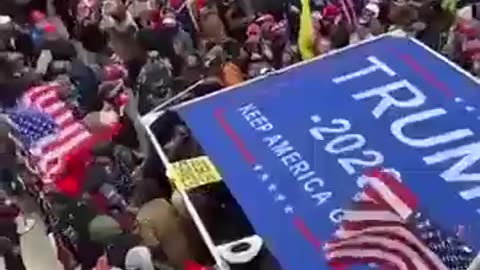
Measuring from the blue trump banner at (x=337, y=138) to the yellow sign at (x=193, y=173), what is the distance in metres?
0.05

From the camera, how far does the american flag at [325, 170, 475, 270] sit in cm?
479

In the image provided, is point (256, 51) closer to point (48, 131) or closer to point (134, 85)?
point (134, 85)

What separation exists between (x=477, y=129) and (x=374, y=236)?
0.89 meters

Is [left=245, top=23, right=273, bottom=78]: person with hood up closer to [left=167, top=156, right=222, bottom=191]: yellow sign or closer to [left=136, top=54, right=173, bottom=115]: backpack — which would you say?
[left=136, top=54, right=173, bottom=115]: backpack

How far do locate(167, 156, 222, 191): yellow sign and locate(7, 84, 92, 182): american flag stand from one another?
47.5 inches

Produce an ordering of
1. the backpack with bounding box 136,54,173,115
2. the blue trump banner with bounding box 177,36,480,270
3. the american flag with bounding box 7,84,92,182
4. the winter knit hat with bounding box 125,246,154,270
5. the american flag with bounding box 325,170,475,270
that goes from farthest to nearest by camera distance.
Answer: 1. the backpack with bounding box 136,54,173,115
2. the american flag with bounding box 7,84,92,182
3. the winter knit hat with bounding box 125,246,154,270
4. the blue trump banner with bounding box 177,36,480,270
5. the american flag with bounding box 325,170,475,270

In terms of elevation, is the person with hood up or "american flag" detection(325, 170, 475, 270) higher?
the person with hood up

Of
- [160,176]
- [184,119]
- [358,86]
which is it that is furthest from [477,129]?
[160,176]

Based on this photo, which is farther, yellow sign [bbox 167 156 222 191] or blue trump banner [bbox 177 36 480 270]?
yellow sign [bbox 167 156 222 191]

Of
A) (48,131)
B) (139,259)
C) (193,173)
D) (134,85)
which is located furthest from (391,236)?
(134,85)

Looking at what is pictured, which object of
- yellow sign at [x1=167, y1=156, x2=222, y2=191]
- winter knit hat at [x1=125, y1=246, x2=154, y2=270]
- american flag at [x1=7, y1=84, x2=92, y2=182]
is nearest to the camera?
yellow sign at [x1=167, y1=156, x2=222, y2=191]

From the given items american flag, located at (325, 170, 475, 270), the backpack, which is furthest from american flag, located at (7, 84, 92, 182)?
american flag, located at (325, 170, 475, 270)

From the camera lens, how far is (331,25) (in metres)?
8.30

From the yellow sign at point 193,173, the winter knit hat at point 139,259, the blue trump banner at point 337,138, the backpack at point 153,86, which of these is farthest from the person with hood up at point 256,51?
the winter knit hat at point 139,259
